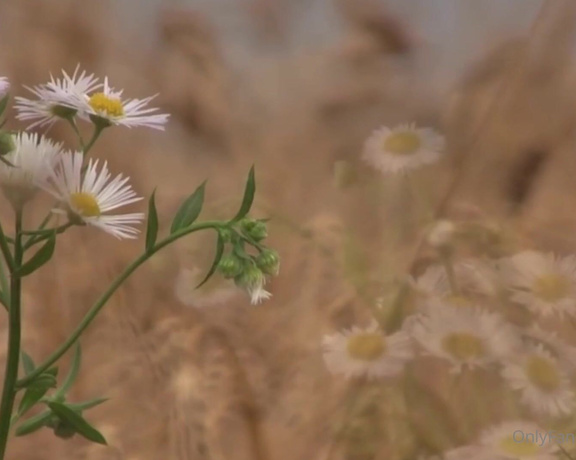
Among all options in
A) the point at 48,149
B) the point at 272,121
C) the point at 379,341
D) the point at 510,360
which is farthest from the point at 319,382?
the point at 48,149

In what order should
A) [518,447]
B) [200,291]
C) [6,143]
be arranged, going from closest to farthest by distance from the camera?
[6,143]
[518,447]
[200,291]

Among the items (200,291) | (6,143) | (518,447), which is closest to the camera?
(6,143)

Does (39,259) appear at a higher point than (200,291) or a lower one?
lower

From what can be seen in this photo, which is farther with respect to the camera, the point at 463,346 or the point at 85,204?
the point at 463,346

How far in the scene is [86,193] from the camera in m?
0.50

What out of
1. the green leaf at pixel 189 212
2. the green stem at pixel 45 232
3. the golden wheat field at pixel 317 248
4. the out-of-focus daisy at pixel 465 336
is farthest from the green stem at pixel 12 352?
the out-of-focus daisy at pixel 465 336

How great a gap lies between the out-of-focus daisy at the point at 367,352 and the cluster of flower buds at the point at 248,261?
283 millimetres

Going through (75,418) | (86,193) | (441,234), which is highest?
(441,234)

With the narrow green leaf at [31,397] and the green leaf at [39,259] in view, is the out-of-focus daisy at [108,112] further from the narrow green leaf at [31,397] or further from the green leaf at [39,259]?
the narrow green leaf at [31,397]

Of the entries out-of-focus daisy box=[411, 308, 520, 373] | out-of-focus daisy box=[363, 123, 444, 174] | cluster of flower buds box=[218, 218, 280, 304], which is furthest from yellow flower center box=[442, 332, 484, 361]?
cluster of flower buds box=[218, 218, 280, 304]

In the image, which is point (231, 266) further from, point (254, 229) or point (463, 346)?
point (463, 346)

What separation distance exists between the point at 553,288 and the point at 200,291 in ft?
1.26

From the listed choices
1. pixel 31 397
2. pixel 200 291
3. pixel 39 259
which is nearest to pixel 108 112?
pixel 39 259

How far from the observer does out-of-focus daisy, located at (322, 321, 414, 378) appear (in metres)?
0.77
